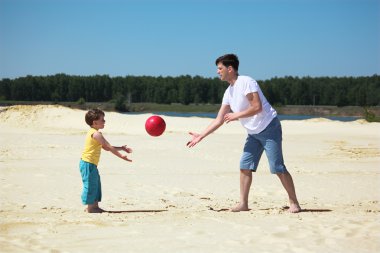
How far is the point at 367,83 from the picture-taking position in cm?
12356

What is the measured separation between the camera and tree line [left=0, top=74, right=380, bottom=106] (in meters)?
124

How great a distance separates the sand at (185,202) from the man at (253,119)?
604 millimetres

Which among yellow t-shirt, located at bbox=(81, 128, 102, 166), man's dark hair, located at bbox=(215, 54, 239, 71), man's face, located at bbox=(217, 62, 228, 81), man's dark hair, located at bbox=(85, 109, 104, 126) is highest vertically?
man's dark hair, located at bbox=(215, 54, 239, 71)

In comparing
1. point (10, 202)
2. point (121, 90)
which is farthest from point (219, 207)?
point (121, 90)

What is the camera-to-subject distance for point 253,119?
6.39 m

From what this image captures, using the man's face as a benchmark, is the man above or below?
below

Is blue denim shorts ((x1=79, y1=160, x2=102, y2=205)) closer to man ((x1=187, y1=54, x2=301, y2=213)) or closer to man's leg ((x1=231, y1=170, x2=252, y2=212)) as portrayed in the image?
man ((x1=187, y1=54, x2=301, y2=213))

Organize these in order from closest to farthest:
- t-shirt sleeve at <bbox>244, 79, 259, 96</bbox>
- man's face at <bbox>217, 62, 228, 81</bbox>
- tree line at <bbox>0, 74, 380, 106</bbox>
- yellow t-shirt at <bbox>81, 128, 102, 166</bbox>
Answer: t-shirt sleeve at <bbox>244, 79, 259, 96</bbox>, man's face at <bbox>217, 62, 228, 81</bbox>, yellow t-shirt at <bbox>81, 128, 102, 166</bbox>, tree line at <bbox>0, 74, 380, 106</bbox>

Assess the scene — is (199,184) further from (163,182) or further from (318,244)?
(318,244)

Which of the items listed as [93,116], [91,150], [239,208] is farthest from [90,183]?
[239,208]

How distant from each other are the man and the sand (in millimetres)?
604

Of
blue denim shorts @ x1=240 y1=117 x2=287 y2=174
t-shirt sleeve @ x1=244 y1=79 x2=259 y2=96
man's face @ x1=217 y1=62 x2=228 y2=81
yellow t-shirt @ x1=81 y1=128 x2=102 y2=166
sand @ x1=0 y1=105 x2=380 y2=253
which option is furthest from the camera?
yellow t-shirt @ x1=81 y1=128 x2=102 y2=166

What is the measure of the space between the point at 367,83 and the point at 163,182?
123 metres

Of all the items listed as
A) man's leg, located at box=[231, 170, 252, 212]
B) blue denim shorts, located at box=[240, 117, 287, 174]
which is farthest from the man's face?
man's leg, located at box=[231, 170, 252, 212]
